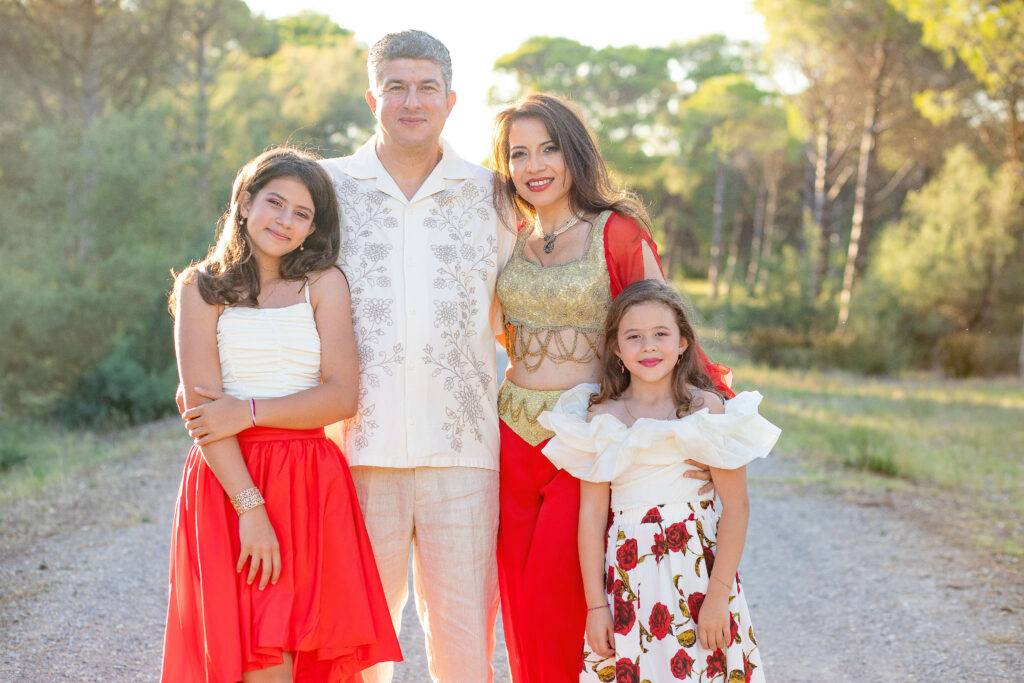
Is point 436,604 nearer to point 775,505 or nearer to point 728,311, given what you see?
point 775,505

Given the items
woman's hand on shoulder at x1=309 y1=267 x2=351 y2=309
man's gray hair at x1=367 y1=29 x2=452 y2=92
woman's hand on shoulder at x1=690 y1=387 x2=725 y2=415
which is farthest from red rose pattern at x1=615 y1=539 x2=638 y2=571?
man's gray hair at x1=367 y1=29 x2=452 y2=92

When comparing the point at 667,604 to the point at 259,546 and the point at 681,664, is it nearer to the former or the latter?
the point at 681,664

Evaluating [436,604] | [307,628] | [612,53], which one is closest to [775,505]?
[436,604]

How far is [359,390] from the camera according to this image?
8.80 feet

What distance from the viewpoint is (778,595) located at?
498cm

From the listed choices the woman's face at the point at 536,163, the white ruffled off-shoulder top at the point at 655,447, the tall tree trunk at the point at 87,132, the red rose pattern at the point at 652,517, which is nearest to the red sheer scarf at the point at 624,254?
the woman's face at the point at 536,163

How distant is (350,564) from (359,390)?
518 millimetres

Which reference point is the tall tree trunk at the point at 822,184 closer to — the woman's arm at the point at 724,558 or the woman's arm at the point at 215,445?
the woman's arm at the point at 724,558

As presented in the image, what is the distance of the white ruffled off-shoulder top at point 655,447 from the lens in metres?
2.52

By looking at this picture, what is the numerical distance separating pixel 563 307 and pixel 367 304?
0.62m

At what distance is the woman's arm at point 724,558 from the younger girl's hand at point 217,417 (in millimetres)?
1322

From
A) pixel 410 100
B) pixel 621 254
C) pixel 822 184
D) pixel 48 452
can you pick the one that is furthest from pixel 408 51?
pixel 822 184

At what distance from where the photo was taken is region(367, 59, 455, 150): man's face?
2.77 m

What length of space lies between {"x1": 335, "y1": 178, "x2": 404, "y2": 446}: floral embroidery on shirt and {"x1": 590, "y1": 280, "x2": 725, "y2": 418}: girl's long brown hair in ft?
2.10
